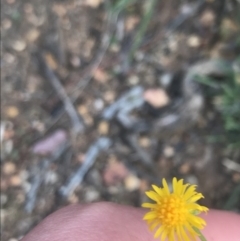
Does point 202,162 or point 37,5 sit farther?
point 37,5

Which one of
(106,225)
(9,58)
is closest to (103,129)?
(9,58)

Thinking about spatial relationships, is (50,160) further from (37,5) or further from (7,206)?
(37,5)

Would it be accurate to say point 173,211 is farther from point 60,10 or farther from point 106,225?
point 60,10

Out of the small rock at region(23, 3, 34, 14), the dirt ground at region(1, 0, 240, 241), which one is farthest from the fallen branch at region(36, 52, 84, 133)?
the small rock at region(23, 3, 34, 14)

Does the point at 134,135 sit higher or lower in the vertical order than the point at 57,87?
lower

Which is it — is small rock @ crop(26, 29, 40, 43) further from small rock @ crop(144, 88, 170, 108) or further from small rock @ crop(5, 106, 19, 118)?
small rock @ crop(144, 88, 170, 108)

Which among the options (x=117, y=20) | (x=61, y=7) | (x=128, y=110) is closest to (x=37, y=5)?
(x=61, y=7)
